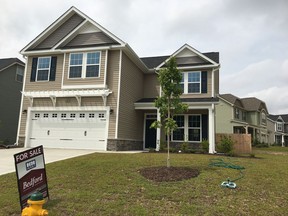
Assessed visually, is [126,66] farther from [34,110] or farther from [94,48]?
[34,110]

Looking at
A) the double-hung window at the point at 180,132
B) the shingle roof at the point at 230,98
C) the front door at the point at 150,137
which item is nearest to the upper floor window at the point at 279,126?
the shingle roof at the point at 230,98

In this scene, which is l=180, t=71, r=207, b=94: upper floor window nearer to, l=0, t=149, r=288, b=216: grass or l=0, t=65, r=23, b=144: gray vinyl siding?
l=0, t=149, r=288, b=216: grass

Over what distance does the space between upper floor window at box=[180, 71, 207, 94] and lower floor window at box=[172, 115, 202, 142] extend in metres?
1.82

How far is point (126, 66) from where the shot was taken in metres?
16.4

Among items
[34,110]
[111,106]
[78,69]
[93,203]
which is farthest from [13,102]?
[93,203]

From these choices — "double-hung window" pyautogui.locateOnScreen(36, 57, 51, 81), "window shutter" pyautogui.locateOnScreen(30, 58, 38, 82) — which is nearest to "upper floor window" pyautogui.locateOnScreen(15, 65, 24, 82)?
"window shutter" pyautogui.locateOnScreen(30, 58, 38, 82)

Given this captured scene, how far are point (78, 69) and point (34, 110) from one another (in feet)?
13.3

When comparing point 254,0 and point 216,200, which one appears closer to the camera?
point 216,200

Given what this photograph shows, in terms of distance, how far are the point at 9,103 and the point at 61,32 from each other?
9.11 metres

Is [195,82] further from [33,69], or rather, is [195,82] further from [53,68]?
[33,69]

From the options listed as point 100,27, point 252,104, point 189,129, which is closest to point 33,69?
point 100,27

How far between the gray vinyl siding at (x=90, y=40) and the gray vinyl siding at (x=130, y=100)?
1.57m

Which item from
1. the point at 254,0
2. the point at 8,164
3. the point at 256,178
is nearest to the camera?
the point at 256,178

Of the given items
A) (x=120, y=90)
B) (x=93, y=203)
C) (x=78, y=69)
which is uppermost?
(x=78, y=69)
